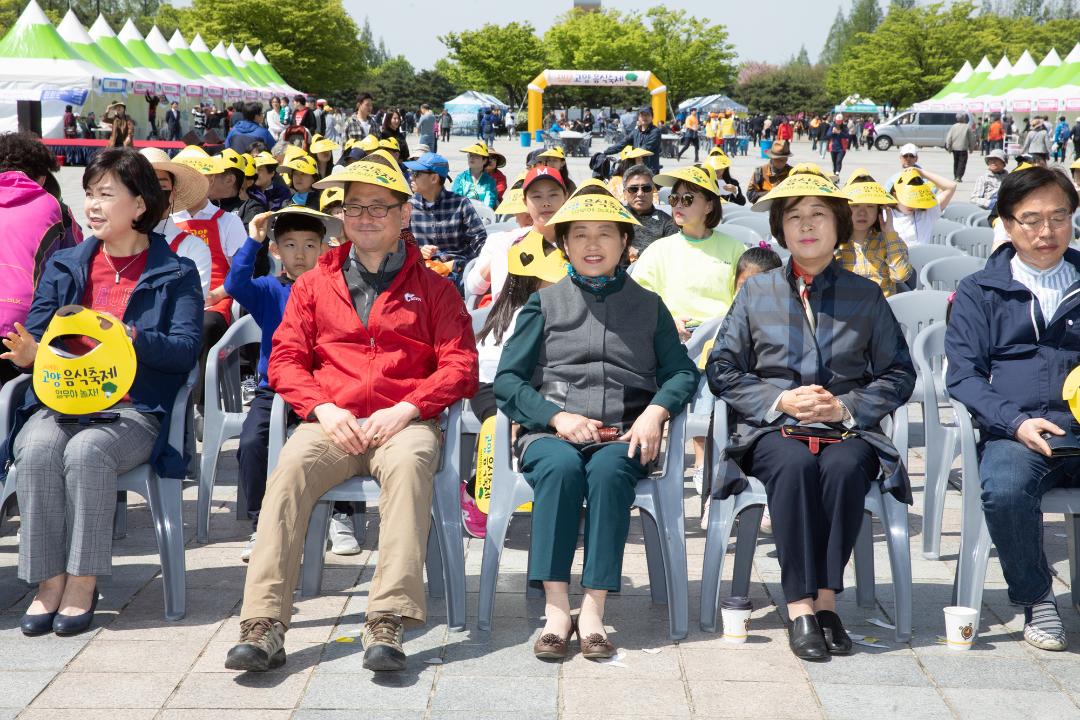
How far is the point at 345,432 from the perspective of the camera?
154 inches

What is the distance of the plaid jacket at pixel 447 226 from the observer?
8211 millimetres

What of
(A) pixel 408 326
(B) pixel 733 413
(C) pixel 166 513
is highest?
(A) pixel 408 326

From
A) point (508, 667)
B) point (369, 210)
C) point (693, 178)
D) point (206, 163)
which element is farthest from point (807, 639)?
point (206, 163)

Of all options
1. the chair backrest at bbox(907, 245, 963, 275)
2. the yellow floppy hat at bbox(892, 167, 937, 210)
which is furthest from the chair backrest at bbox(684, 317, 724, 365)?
the yellow floppy hat at bbox(892, 167, 937, 210)

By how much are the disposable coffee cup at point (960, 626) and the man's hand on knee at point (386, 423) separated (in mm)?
1875

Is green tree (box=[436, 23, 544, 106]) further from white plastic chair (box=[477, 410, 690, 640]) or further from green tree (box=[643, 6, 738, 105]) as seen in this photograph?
white plastic chair (box=[477, 410, 690, 640])

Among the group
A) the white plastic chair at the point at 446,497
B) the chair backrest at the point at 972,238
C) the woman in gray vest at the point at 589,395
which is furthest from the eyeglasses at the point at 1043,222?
the chair backrest at the point at 972,238

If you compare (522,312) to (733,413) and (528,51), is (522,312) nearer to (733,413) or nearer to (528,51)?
(733,413)

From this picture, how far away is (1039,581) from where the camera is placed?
3.82 m

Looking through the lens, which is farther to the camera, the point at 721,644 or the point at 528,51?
the point at 528,51

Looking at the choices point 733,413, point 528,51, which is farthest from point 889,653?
point 528,51

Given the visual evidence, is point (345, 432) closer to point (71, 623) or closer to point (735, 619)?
point (71, 623)

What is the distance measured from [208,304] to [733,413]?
3308mm

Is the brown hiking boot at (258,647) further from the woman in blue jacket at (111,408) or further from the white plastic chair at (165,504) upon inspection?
the woman in blue jacket at (111,408)
